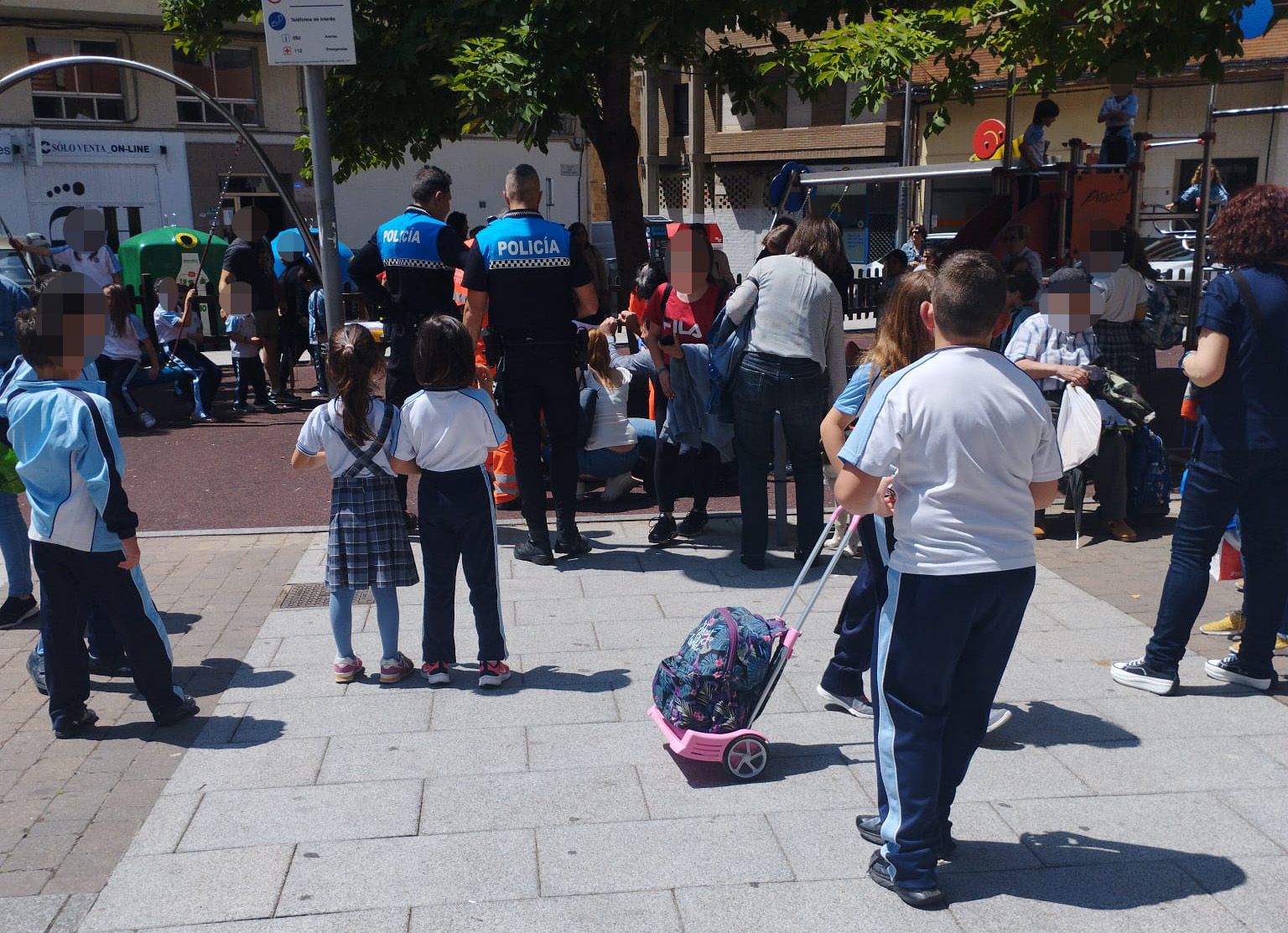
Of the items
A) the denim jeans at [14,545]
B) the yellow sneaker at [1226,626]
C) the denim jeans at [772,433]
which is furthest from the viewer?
the denim jeans at [772,433]

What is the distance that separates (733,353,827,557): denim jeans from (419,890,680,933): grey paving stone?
322 centimetres

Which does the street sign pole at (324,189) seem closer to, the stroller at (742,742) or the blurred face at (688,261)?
the blurred face at (688,261)

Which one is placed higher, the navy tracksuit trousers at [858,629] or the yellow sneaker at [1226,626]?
the navy tracksuit trousers at [858,629]

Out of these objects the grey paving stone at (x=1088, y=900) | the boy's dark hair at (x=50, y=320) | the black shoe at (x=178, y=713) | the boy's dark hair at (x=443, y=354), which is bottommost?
the grey paving stone at (x=1088, y=900)

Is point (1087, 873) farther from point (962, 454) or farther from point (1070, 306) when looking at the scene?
point (1070, 306)

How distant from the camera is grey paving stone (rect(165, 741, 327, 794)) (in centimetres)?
396

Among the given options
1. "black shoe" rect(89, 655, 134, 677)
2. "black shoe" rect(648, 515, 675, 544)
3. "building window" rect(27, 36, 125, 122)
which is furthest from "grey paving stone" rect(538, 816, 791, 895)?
"building window" rect(27, 36, 125, 122)

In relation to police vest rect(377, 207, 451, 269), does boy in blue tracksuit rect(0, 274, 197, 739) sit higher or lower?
lower

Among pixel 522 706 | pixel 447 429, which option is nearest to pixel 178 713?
pixel 522 706

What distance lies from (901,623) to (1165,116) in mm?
26030

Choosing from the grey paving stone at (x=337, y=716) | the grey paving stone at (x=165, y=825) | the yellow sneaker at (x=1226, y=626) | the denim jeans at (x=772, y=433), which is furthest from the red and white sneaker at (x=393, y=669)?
the yellow sneaker at (x=1226, y=626)

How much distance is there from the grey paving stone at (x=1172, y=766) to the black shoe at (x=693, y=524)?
126 inches

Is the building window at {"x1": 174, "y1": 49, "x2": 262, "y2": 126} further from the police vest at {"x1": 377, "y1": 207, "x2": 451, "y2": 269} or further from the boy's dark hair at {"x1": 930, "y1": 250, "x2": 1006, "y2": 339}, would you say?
the boy's dark hair at {"x1": 930, "y1": 250, "x2": 1006, "y2": 339}

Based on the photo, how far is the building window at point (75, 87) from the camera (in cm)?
2338
